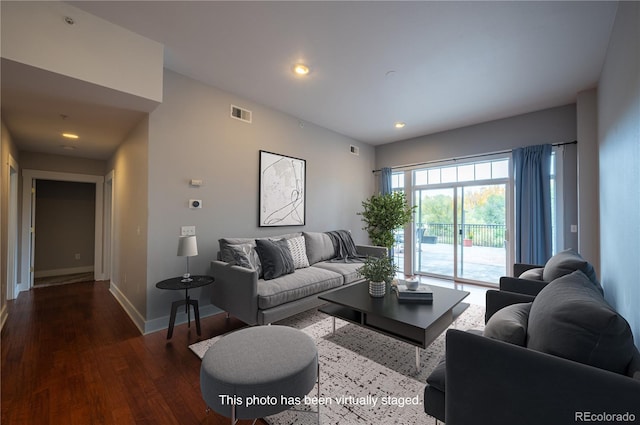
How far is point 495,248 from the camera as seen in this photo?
4613 mm

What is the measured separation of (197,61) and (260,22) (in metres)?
1.00

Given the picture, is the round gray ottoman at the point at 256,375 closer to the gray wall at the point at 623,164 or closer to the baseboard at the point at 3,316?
the gray wall at the point at 623,164

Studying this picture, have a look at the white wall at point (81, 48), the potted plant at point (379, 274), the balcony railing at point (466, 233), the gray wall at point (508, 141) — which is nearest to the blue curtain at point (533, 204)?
the gray wall at point (508, 141)

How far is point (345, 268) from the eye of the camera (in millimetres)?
3705

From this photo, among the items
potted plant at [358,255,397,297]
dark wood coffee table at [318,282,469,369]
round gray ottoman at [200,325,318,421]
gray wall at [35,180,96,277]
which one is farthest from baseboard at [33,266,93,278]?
potted plant at [358,255,397,297]

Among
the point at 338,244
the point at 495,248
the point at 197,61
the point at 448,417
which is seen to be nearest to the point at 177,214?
the point at 197,61

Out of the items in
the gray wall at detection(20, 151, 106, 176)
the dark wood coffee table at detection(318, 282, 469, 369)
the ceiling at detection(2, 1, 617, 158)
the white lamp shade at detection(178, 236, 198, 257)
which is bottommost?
the dark wood coffee table at detection(318, 282, 469, 369)

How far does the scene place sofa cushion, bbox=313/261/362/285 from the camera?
3.56m

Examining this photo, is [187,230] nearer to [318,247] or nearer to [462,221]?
[318,247]

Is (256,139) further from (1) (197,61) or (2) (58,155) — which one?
(2) (58,155)

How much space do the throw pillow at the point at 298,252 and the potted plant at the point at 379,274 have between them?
1176 millimetres

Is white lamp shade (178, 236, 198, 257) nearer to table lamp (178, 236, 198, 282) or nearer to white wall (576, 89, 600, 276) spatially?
table lamp (178, 236, 198, 282)

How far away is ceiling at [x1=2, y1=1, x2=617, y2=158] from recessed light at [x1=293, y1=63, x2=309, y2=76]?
0.06 meters

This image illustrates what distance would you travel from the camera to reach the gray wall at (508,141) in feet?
12.4
